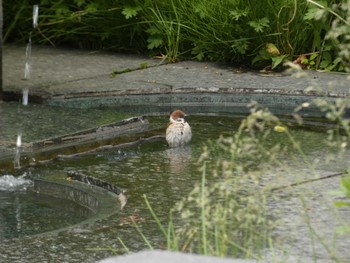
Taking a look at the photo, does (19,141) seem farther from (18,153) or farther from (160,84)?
(160,84)

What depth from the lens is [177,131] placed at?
234 inches

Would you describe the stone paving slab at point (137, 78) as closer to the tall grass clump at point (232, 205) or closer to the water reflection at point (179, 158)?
the tall grass clump at point (232, 205)

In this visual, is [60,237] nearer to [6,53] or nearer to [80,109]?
[80,109]

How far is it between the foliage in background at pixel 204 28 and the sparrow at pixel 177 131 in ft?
8.62

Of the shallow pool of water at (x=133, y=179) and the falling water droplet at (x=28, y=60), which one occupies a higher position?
the falling water droplet at (x=28, y=60)

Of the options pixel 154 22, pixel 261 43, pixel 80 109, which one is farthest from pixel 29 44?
pixel 80 109

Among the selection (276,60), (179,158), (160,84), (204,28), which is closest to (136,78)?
(160,84)

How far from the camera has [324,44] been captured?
8.76m

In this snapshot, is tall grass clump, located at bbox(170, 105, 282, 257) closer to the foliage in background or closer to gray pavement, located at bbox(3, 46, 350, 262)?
gray pavement, located at bbox(3, 46, 350, 262)

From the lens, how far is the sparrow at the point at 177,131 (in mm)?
5911

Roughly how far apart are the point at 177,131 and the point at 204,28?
3.20 m

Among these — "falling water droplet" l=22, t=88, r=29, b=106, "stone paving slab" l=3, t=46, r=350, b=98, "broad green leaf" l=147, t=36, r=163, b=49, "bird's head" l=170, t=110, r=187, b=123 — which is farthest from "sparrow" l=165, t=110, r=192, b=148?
"broad green leaf" l=147, t=36, r=163, b=49

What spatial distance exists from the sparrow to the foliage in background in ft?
8.62

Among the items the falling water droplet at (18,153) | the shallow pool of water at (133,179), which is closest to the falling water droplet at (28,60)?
the shallow pool of water at (133,179)
